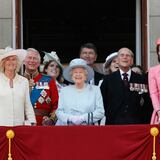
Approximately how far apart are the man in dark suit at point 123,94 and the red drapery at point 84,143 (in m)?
0.77

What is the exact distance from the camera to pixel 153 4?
10.4m

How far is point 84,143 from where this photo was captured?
7.05m

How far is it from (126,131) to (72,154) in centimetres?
59

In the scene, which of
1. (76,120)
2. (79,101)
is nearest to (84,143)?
(76,120)

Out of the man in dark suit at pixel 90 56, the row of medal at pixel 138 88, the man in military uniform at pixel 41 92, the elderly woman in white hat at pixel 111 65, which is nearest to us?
the row of medal at pixel 138 88

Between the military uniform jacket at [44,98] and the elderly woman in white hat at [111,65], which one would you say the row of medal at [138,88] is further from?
the military uniform jacket at [44,98]

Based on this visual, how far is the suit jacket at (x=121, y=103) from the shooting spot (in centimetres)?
779

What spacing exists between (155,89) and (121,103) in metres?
0.46

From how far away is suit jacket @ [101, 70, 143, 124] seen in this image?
779 cm

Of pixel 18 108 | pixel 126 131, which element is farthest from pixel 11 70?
pixel 126 131

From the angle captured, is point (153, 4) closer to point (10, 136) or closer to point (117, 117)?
point (117, 117)

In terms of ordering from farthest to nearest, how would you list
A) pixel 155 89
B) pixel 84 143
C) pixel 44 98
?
pixel 44 98
pixel 155 89
pixel 84 143

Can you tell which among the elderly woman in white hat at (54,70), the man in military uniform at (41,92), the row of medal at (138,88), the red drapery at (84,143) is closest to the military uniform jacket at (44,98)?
the man in military uniform at (41,92)

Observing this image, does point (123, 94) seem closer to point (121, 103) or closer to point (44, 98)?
point (121, 103)
